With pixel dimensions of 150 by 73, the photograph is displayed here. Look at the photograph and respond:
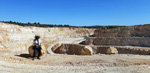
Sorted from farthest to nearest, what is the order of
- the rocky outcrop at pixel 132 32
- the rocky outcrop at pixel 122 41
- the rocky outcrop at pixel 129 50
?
1. the rocky outcrop at pixel 132 32
2. the rocky outcrop at pixel 122 41
3. the rocky outcrop at pixel 129 50

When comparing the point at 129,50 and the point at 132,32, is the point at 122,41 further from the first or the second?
the point at 129,50

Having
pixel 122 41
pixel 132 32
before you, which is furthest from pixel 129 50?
pixel 132 32

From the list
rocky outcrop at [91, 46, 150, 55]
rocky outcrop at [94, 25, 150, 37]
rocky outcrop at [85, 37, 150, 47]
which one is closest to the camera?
rocky outcrop at [91, 46, 150, 55]

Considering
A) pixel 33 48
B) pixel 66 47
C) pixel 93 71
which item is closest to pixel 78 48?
pixel 66 47

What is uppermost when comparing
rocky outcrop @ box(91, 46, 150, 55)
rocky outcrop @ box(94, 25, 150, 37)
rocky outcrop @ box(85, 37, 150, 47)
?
rocky outcrop @ box(94, 25, 150, 37)

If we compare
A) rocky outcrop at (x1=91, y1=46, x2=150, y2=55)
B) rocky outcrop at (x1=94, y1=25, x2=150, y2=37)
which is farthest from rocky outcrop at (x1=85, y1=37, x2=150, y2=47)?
rocky outcrop at (x1=94, y1=25, x2=150, y2=37)

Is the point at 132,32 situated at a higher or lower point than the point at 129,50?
higher

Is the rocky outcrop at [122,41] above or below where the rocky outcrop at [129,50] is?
above

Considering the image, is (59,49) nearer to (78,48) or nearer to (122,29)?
(78,48)

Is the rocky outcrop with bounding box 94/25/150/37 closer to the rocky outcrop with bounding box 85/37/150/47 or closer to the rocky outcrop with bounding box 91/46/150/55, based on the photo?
the rocky outcrop with bounding box 85/37/150/47

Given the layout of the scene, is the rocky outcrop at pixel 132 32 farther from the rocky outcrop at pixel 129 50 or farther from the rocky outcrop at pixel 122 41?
the rocky outcrop at pixel 129 50

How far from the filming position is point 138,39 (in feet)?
83.0

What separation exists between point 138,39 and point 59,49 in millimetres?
16773

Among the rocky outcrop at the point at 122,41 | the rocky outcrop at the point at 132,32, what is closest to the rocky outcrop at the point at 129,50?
the rocky outcrop at the point at 122,41
